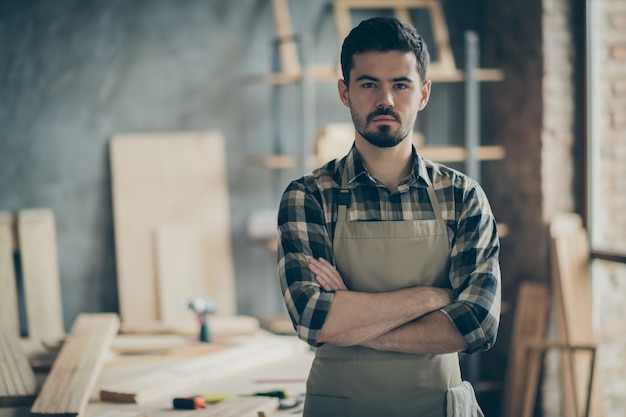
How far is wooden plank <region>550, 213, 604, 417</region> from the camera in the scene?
14.5ft

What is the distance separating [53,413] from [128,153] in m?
2.61

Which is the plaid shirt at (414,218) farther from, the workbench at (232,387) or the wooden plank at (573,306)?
the wooden plank at (573,306)

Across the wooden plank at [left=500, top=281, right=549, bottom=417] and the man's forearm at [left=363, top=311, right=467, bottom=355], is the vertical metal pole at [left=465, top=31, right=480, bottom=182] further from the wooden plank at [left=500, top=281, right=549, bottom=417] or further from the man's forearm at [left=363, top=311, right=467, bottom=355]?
the man's forearm at [left=363, top=311, right=467, bottom=355]

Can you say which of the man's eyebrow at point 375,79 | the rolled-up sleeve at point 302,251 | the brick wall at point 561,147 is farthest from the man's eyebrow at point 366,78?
the brick wall at point 561,147

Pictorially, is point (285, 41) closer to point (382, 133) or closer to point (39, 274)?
point (39, 274)

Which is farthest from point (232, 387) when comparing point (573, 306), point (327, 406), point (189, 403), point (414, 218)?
point (573, 306)

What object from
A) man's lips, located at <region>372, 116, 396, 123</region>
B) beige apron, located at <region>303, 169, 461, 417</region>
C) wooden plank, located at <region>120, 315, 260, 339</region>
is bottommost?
wooden plank, located at <region>120, 315, 260, 339</region>

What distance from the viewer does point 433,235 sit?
2275mm

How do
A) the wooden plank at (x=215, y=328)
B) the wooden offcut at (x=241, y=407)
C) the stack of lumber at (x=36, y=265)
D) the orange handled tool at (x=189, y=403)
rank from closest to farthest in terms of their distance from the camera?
the wooden offcut at (x=241, y=407)
the orange handled tool at (x=189, y=403)
the wooden plank at (x=215, y=328)
the stack of lumber at (x=36, y=265)

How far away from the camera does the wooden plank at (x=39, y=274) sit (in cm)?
439

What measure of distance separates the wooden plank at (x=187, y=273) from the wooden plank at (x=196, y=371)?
1.29 metres

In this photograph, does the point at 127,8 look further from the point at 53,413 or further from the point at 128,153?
the point at 53,413

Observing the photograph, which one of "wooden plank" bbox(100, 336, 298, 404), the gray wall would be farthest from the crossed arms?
the gray wall

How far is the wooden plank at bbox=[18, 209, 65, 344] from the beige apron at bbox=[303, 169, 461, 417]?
8.43 ft
